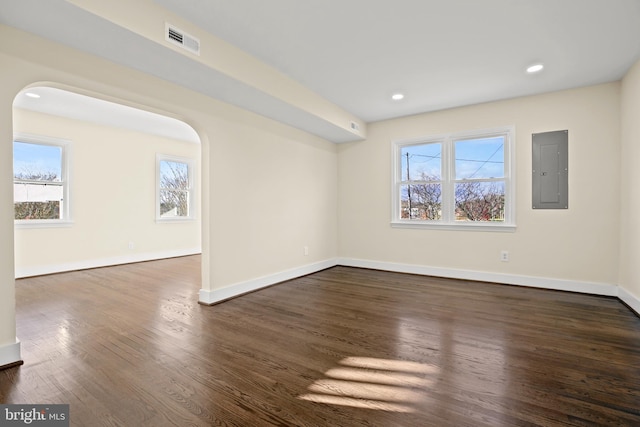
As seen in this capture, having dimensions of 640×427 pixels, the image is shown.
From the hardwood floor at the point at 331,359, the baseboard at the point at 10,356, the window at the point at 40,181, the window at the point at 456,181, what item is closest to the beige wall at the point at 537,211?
the window at the point at 456,181

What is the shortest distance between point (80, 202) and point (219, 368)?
16.6ft

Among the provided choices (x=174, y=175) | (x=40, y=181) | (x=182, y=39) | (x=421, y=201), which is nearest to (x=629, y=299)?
(x=421, y=201)

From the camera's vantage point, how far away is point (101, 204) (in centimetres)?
562

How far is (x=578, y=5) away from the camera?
2297 mm

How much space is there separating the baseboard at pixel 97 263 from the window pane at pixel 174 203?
89 centimetres

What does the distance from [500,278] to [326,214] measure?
299 centimetres

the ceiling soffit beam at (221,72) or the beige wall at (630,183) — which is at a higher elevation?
the ceiling soffit beam at (221,72)

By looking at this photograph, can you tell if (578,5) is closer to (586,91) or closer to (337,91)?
(586,91)

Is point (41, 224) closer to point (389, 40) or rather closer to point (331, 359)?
point (331, 359)

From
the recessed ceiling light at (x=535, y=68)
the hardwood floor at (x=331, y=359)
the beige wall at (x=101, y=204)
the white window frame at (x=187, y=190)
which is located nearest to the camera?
the hardwood floor at (x=331, y=359)

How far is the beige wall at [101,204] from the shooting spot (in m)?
Answer: 4.87

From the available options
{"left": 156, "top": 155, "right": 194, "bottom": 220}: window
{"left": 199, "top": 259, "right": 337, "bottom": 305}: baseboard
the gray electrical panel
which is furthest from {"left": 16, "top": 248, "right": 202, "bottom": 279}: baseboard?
the gray electrical panel

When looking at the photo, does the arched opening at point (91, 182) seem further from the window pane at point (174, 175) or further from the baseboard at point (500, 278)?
the baseboard at point (500, 278)

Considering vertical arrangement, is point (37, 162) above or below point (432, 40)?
below
